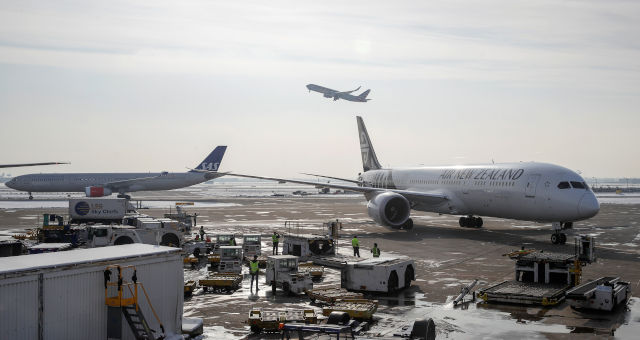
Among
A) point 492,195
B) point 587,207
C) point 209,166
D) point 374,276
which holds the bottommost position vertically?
point 374,276

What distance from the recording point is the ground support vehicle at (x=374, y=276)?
79.0 feet

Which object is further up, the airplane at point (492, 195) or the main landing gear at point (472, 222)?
the airplane at point (492, 195)

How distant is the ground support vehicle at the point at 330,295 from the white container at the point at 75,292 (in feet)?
19.5

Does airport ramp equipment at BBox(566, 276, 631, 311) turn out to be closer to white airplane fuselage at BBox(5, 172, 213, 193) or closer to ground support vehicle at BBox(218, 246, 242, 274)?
ground support vehicle at BBox(218, 246, 242, 274)

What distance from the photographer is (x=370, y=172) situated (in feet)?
214

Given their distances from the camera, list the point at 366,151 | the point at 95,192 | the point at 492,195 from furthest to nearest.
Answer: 1. the point at 95,192
2. the point at 366,151
3. the point at 492,195

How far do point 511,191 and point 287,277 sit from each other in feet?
73.2

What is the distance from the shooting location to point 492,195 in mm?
43094

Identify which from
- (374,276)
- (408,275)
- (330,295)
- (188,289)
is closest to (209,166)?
(188,289)

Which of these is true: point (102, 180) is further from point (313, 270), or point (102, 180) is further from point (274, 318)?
point (274, 318)

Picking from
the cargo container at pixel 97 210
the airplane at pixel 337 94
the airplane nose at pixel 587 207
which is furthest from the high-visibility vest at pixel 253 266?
the airplane at pixel 337 94

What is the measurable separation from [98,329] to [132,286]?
1378 millimetres

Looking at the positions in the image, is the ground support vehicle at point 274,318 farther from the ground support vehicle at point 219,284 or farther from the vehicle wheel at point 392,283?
the ground support vehicle at point 219,284

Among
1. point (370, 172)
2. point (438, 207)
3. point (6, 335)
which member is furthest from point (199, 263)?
point (370, 172)
